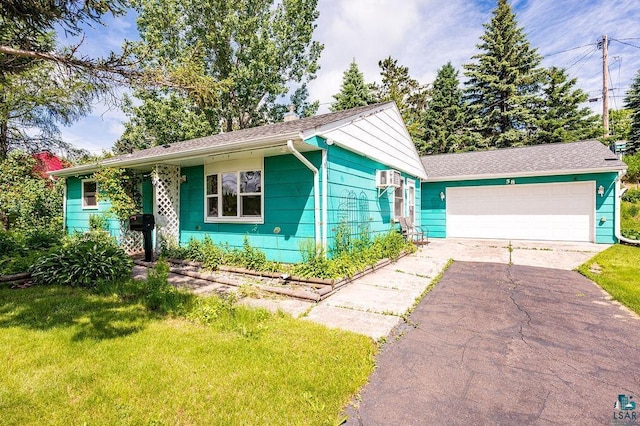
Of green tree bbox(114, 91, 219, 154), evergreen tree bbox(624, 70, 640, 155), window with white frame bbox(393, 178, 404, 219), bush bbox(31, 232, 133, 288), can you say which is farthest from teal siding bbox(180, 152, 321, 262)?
evergreen tree bbox(624, 70, 640, 155)

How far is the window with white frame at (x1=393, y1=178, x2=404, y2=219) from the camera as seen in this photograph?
9292 mm

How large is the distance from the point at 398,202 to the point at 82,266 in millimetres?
8159

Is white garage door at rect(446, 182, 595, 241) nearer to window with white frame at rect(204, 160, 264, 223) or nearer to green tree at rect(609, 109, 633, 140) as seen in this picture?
window with white frame at rect(204, 160, 264, 223)

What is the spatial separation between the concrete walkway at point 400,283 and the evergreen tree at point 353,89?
53.5 ft

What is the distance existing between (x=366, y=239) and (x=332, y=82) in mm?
19589

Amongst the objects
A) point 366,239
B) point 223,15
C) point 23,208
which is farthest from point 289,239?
point 223,15

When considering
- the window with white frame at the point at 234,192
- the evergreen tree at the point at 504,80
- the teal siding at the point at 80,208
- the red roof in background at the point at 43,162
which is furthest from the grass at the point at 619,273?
the red roof in background at the point at 43,162

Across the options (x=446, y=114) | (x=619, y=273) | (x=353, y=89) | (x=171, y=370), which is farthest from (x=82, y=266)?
(x=446, y=114)

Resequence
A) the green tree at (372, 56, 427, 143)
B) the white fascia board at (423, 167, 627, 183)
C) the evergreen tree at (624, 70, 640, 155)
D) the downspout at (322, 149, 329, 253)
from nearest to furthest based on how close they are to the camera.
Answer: the downspout at (322, 149, 329, 253) → the white fascia board at (423, 167, 627, 183) → the evergreen tree at (624, 70, 640, 155) → the green tree at (372, 56, 427, 143)

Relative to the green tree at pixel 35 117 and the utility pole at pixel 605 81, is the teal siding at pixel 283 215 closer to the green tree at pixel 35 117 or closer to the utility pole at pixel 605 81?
the green tree at pixel 35 117

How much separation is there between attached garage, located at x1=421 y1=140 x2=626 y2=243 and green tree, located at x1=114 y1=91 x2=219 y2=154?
13.3 m

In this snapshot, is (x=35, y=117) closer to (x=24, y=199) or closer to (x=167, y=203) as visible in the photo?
(x=24, y=199)

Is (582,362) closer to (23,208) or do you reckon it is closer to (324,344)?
(324,344)

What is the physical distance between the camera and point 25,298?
14.6 feet
